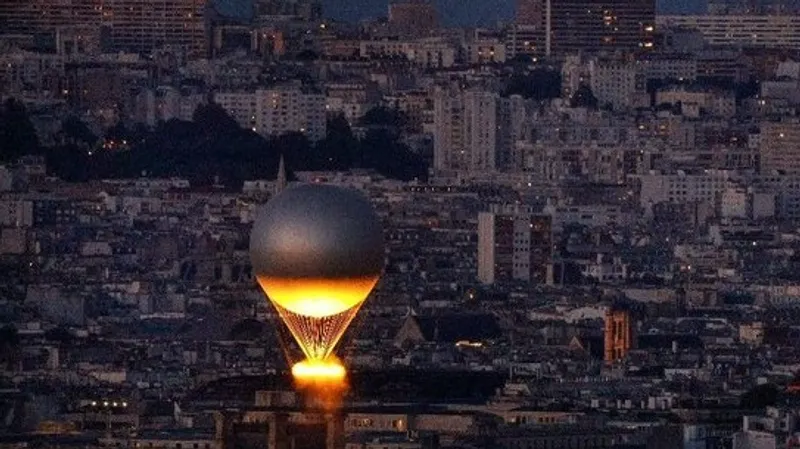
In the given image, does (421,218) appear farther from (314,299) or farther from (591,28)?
(314,299)

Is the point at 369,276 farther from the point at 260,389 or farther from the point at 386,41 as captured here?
the point at 386,41

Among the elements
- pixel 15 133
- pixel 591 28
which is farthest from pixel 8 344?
pixel 591 28

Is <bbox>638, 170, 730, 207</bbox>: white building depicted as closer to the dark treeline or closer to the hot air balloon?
the dark treeline

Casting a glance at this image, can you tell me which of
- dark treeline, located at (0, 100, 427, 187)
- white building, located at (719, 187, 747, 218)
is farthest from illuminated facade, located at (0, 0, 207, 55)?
white building, located at (719, 187, 747, 218)

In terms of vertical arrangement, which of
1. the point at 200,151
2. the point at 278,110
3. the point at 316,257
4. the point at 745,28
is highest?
the point at 316,257

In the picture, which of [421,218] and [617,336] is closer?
[617,336]

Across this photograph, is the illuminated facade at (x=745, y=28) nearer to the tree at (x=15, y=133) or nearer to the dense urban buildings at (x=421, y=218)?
the dense urban buildings at (x=421, y=218)

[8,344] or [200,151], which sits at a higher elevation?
[200,151]

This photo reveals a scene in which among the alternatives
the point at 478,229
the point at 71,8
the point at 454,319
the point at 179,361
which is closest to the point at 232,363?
the point at 179,361
